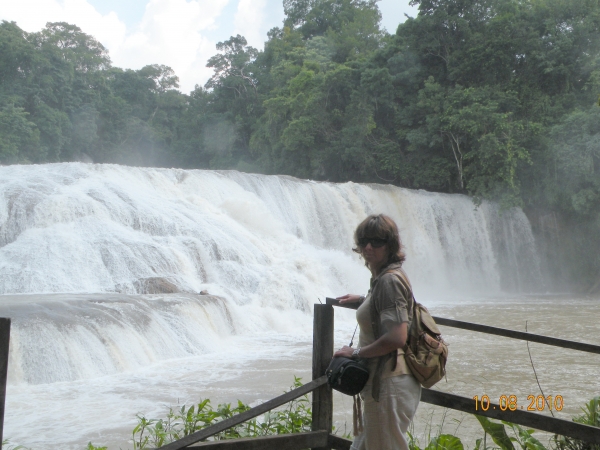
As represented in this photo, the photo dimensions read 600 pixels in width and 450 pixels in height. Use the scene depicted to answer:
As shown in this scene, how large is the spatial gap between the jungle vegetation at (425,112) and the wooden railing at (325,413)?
1776 centimetres

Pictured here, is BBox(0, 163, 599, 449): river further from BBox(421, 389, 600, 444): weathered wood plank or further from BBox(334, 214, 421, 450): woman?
BBox(334, 214, 421, 450): woman

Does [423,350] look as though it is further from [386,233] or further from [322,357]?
[322,357]

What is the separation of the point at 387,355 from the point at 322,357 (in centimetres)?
53

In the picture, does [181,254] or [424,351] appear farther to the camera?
[181,254]

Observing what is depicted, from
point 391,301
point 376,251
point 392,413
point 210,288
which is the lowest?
point 392,413

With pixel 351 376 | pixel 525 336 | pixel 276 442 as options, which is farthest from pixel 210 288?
pixel 351 376

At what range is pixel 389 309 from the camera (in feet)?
7.19

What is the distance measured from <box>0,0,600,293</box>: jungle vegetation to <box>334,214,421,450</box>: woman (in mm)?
18206


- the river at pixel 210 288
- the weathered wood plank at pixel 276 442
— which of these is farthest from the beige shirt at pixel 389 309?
the river at pixel 210 288

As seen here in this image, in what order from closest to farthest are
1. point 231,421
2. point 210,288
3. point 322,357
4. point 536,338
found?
point 231,421 → point 536,338 → point 322,357 → point 210,288

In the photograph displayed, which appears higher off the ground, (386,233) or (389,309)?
(386,233)

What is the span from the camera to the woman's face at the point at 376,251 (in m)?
2.37

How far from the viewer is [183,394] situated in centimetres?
701

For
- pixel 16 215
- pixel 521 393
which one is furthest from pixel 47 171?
pixel 521 393
